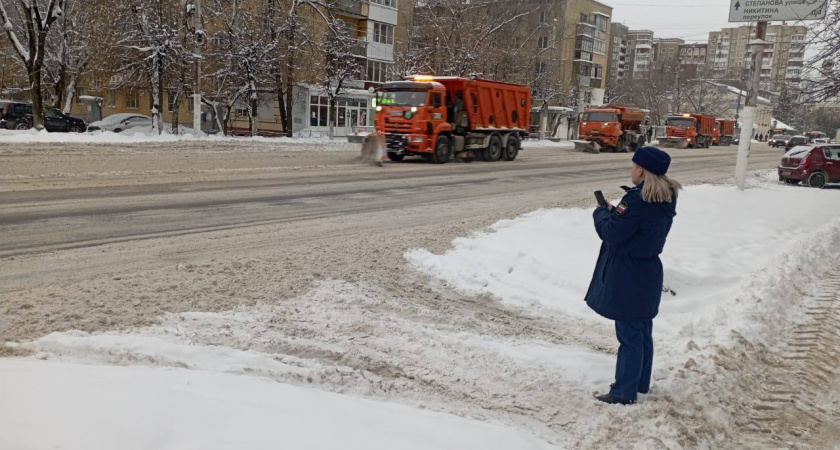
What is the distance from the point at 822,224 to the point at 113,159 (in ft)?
55.4

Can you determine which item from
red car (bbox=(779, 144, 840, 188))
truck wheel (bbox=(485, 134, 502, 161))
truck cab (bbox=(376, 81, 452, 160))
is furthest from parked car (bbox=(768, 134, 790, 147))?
truck cab (bbox=(376, 81, 452, 160))

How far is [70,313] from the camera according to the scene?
201 inches

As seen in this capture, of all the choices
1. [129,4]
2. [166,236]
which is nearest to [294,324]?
[166,236]

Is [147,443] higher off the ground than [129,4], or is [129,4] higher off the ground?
[129,4]

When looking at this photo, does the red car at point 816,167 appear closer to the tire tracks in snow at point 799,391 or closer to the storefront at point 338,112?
the tire tracks in snow at point 799,391

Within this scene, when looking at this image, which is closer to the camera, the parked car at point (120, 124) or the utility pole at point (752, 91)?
the utility pole at point (752, 91)

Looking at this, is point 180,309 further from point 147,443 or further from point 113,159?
point 113,159

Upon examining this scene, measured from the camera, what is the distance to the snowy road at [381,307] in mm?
4086

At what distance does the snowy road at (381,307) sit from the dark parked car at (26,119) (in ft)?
74.3

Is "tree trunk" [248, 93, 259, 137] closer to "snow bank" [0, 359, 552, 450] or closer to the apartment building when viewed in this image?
the apartment building

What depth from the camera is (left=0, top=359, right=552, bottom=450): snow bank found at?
2.91 meters

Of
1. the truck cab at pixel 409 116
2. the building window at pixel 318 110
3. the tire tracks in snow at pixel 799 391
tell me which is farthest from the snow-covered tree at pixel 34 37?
the tire tracks in snow at pixel 799 391

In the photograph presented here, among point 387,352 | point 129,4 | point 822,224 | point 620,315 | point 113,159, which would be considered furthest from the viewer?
point 129,4

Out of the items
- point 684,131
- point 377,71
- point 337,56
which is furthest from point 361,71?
point 684,131
